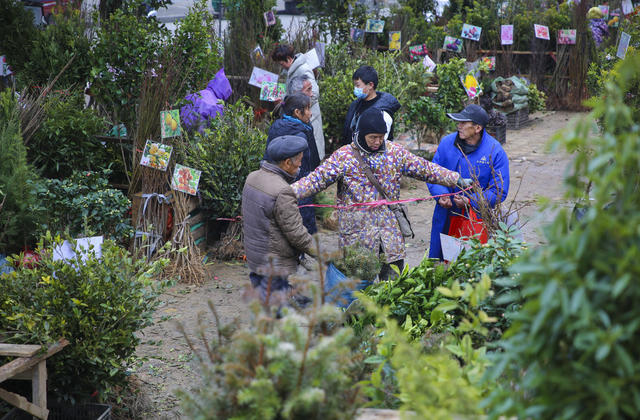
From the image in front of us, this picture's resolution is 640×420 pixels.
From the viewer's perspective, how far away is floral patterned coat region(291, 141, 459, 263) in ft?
13.1

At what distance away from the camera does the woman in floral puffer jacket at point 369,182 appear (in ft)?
13.1

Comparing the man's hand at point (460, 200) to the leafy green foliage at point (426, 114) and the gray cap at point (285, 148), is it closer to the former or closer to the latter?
the gray cap at point (285, 148)

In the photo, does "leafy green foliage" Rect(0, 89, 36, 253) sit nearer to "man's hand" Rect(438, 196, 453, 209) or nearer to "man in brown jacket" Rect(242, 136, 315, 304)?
"man in brown jacket" Rect(242, 136, 315, 304)

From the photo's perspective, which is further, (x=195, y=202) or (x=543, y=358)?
(x=195, y=202)

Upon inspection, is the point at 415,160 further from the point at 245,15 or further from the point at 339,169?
the point at 245,15

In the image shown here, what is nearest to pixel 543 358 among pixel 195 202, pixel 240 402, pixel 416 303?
pixel 240 402

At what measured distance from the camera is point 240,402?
1.57 meters

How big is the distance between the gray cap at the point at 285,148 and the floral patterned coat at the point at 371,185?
1.03 feet

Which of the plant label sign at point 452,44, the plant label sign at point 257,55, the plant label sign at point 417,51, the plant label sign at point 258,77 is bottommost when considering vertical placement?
the plant label sign at point 258,77

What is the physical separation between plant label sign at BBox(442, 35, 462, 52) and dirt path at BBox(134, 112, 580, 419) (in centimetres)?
266

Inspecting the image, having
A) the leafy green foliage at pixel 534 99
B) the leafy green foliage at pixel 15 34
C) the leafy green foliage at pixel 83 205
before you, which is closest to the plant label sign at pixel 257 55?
the leafy green foliage at pixel 15 34

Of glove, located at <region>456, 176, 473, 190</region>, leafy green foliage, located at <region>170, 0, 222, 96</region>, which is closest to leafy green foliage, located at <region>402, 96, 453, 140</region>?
leafy green foliage, located at <region>170, 0, 222, 96</region>

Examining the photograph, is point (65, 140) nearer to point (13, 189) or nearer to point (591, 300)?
point (13, 189)

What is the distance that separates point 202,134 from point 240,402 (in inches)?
186
